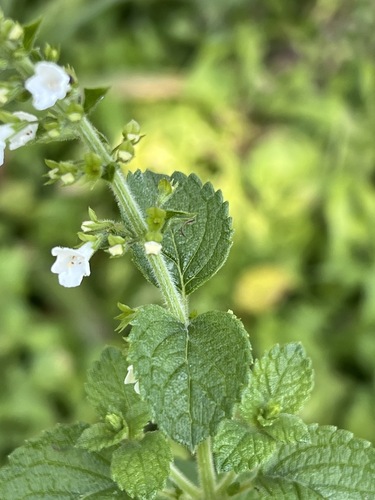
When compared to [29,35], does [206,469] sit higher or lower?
lower

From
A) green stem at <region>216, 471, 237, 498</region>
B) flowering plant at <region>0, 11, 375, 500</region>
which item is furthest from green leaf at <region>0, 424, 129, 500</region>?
green stem at <region>216, 471, 237, 498</region>

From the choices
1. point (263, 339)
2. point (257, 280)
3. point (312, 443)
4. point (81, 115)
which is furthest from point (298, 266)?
point (81, 115)

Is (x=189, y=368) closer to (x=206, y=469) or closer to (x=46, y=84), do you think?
(x=206, y=469)

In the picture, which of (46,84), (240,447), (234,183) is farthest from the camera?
(234,183)

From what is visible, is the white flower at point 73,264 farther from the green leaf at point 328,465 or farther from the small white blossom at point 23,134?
the green leaf at point 328,465

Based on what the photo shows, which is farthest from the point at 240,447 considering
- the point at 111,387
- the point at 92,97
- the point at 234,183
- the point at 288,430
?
the point at 234,183

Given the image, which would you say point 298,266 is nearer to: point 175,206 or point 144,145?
point 144,145
